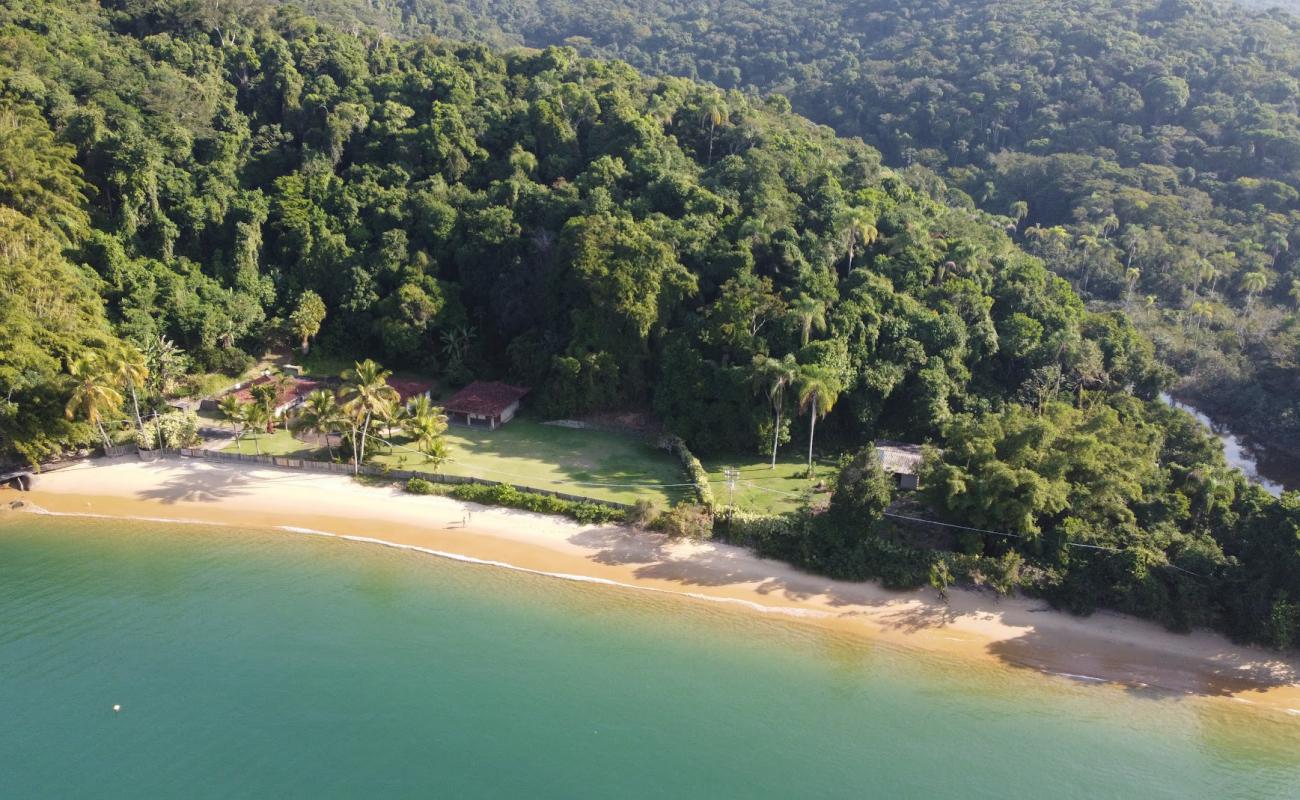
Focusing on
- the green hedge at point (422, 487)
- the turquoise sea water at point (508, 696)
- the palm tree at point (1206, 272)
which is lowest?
the turquoise sea water at point (508, 696)

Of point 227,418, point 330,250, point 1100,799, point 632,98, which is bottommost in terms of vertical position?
point 1100,799

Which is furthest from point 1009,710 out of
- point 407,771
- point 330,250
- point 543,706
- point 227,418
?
point 330,250

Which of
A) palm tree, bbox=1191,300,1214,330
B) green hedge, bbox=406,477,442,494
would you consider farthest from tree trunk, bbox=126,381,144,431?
palm tree, bbox=1191,300,1214,330

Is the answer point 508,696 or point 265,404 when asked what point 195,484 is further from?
point 508,696

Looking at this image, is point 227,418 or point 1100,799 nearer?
point 1100,799

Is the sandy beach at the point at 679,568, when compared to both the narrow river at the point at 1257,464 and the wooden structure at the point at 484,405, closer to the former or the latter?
the wooden structure at the point at 484,405

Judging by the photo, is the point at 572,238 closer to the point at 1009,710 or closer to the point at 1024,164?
the point at 1009,710

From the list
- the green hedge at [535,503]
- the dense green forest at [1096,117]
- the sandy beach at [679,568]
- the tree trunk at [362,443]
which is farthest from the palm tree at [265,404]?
the dense green forest at [1096,117]

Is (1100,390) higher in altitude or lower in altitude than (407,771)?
higher
